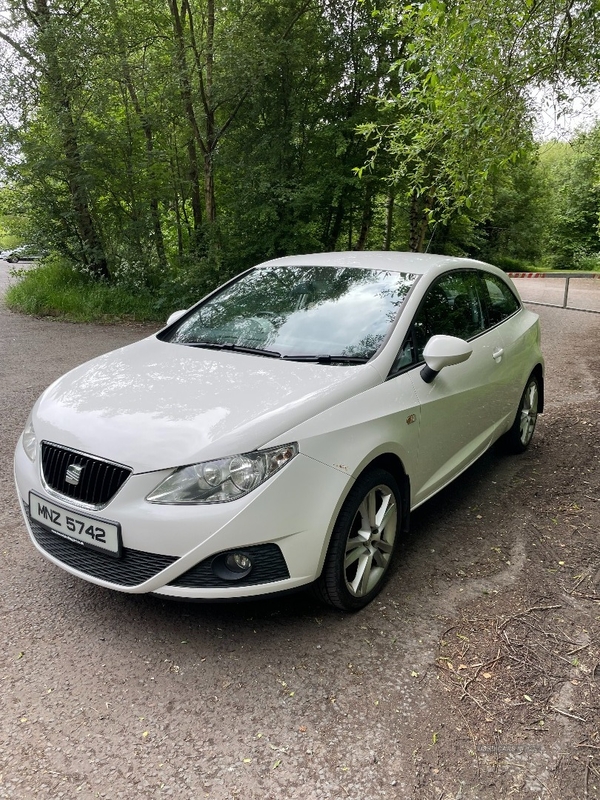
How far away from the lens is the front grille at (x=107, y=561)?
8.09 ft

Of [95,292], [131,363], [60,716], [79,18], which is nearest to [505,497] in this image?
[131,363]

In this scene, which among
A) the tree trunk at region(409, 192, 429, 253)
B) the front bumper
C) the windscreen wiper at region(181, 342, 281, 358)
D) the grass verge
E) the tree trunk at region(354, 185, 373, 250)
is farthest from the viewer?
the tree trunk at region(409, 192, 429, 253)

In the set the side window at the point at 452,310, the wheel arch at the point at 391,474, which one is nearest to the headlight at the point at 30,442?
the wheel arch at the point at 391,474

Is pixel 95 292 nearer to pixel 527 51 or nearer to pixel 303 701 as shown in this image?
pixel 527 51

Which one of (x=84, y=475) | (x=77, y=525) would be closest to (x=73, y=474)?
(x=84, y=475)

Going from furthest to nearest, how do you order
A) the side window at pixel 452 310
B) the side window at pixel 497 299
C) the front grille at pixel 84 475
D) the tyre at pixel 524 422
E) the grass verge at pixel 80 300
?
the grass verge at pixel 80 300, the tyre at pixel 524 422, the side window at pixel 497 299, the side window at pixel 452 310, the front grille at pixel 84 475

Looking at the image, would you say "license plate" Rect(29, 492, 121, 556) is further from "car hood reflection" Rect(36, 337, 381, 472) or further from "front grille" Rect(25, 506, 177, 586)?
"car hood reflection" Rect(36, 337, 381, 472)

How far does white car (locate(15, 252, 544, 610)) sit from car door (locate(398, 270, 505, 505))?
0.05ft

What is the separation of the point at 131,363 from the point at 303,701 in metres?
1.90

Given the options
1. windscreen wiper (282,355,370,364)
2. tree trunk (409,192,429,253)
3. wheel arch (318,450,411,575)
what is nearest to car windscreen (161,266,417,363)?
windscreen wiper (282,355,370,364)

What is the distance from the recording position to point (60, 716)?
7.50 ft

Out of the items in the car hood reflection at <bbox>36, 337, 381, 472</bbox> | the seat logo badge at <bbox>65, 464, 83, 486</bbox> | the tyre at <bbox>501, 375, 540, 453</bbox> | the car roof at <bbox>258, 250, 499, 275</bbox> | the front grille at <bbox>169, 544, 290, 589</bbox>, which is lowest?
the tyre at <bbox>501, 375, 540, 453</bbox>

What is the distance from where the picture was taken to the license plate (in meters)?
2.47

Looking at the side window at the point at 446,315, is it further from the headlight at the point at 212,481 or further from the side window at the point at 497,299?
the headlight at the point at 212,481
